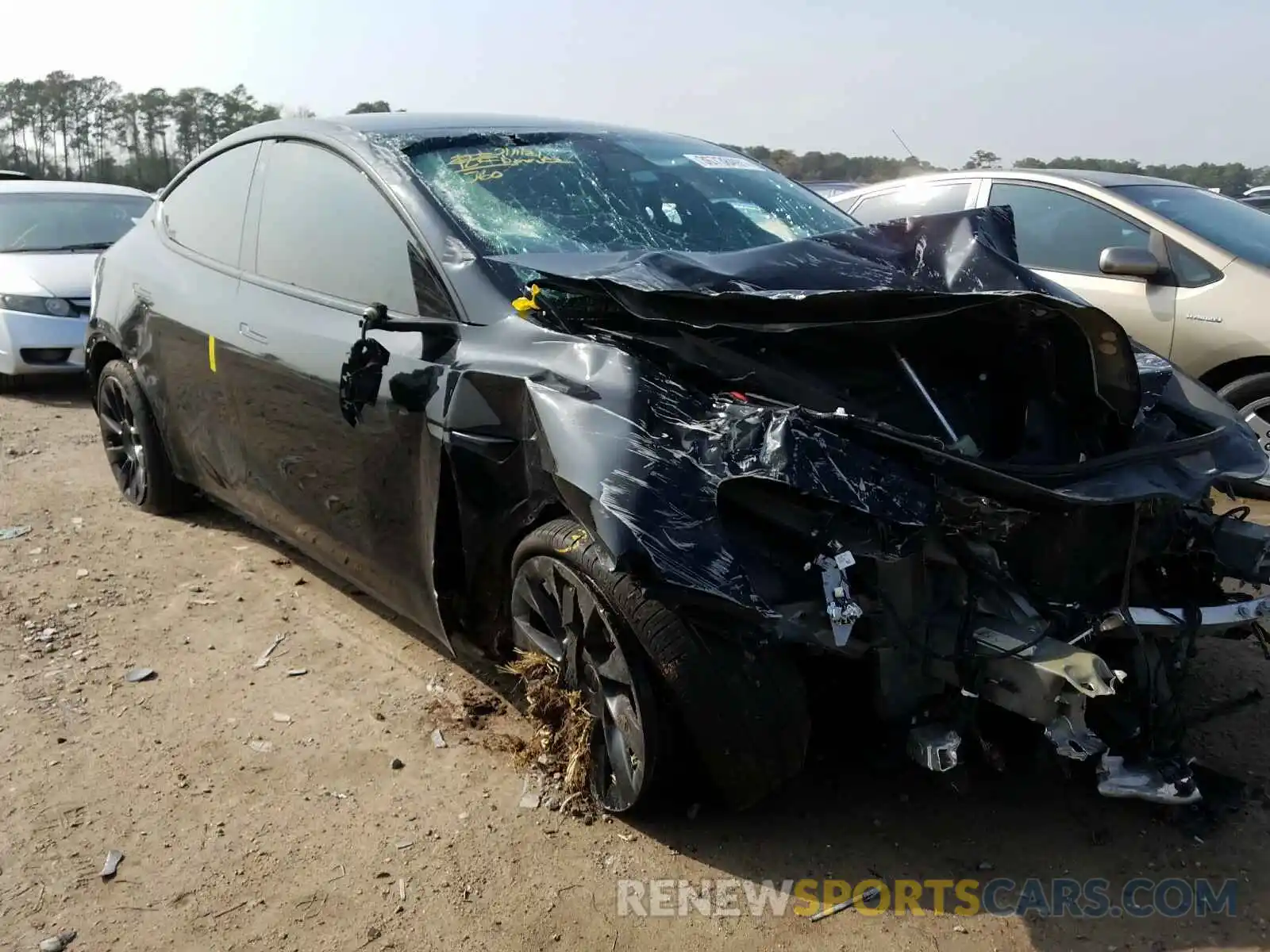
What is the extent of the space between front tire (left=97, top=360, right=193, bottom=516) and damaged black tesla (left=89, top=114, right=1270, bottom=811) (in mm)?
1549

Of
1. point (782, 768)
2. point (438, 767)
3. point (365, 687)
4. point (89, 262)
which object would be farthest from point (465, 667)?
point (89, 262)

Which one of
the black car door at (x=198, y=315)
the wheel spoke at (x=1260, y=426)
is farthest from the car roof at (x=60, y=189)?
the wheel spoke at (x=1260, y=426)

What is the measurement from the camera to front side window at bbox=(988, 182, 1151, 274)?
18.7 ft

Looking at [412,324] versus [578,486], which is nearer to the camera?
[578,486]

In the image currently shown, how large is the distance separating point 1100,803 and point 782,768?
0.91 metres

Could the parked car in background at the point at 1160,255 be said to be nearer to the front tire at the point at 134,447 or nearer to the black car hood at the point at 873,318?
the black car hood at the point at 873,318

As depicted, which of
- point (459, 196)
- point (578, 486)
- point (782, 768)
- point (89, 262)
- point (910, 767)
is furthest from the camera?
point (89, 262)

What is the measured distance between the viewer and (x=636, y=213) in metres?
3.42

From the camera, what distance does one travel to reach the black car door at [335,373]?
2.99 metres

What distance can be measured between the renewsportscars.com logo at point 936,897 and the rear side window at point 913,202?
4.57 m

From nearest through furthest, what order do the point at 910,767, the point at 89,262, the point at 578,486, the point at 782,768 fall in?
1. the point at 578,486
2. the point at 782,768
3. the point at 910,767
4. the point at 89,262

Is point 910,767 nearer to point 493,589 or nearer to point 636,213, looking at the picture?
point 493,589

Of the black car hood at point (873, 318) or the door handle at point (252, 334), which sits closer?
the black car hood at point (873, 318)

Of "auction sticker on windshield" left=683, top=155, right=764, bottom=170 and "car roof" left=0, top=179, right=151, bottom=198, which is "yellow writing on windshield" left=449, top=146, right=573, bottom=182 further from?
"car roof" left=0, top=179, right=151, bottom=198
